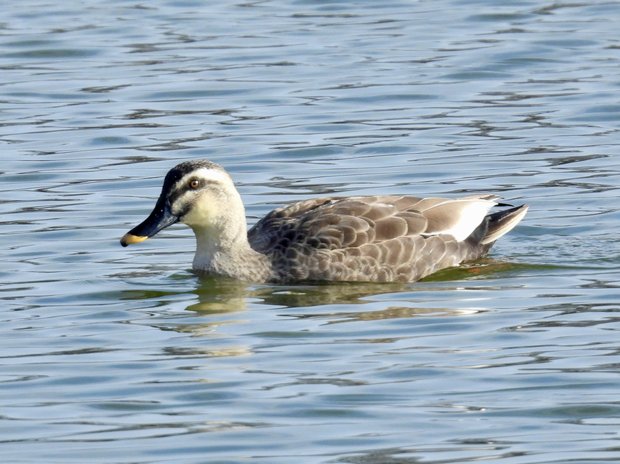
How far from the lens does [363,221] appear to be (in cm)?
1512

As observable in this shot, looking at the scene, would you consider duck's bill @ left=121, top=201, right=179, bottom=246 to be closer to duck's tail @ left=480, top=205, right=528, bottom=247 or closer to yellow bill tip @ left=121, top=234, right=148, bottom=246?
yellow bill tip @ left=121, top=234, right=148, bottom=246

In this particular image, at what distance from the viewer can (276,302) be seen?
47.3 ft

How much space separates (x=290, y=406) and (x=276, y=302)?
3335mm

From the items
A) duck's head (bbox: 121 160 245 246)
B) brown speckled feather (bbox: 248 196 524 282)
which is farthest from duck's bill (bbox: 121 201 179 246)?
brown speckled feather (bbox: 248 196 524 282)

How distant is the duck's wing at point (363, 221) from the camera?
49.3ft

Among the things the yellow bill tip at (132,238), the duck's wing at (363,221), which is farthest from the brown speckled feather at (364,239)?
the yellow bill tip at (132,238)

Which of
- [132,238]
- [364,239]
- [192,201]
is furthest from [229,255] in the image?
[364,239]

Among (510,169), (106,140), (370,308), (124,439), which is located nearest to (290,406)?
(124,439)

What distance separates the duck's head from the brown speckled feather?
1.47 ft

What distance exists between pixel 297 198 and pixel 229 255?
280cm

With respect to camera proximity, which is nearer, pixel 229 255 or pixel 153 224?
pixel 153 224

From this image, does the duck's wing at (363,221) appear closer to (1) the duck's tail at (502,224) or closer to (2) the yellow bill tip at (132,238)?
(1) the duck's tail at (502,224)

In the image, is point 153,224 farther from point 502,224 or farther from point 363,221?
point 502,224

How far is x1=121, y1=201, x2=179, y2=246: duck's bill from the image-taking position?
14.9m
